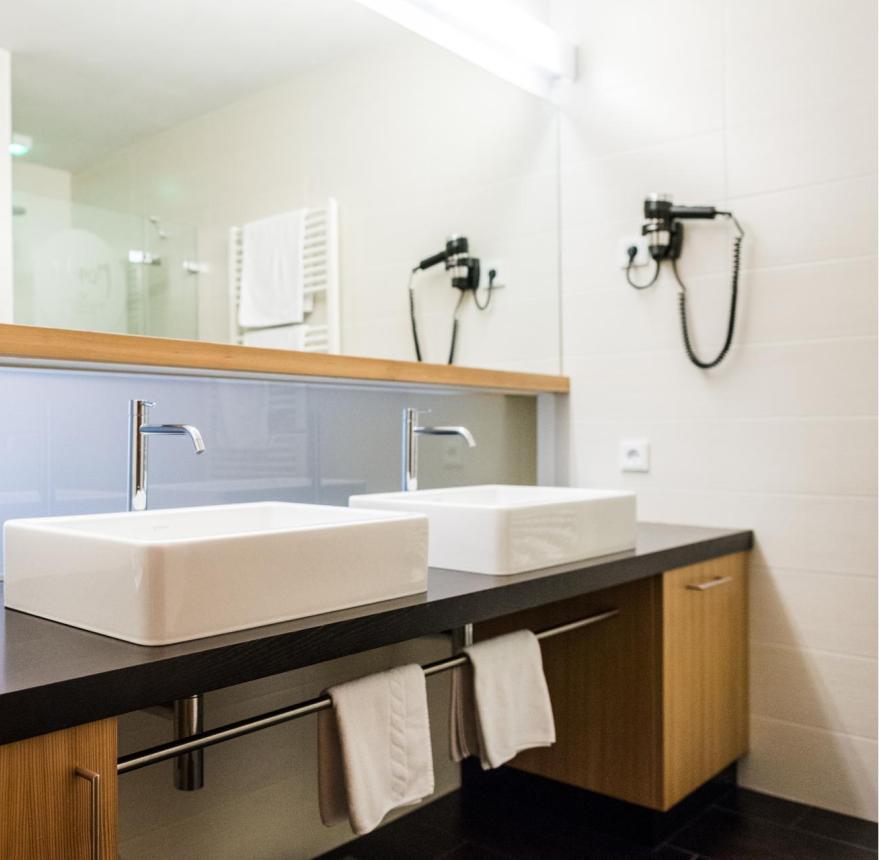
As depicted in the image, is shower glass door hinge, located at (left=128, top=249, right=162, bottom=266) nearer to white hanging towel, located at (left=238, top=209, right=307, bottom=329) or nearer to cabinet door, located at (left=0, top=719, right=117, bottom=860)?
white hanging towel, located at (left=238, top=209, right=307, bottom=329)

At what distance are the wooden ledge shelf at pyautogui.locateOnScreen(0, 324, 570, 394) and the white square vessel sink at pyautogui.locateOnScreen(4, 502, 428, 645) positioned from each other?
0.91ft

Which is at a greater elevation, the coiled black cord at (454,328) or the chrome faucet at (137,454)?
the coiled black cord at (454,328)

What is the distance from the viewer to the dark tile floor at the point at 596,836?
2.11 meters

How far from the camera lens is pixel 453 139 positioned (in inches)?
102

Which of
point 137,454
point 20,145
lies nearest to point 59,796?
point 137,454

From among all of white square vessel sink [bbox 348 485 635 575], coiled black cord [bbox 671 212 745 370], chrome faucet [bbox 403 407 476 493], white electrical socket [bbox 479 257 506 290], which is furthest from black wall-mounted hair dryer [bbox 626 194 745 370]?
chrome faucet [bbox 403 407 476 493]

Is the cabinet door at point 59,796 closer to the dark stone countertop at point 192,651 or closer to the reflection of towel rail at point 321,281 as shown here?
the dark stone countertop at point 192,651

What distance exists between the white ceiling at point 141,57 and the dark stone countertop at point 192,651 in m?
0.98

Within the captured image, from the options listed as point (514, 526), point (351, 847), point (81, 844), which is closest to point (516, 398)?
point (514, 526)

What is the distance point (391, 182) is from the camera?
2.42 metres

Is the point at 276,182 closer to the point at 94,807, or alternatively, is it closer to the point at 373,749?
the point at 373,749

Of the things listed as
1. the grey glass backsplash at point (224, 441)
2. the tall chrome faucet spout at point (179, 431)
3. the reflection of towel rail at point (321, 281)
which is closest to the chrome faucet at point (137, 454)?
the tall chrome faucet spout at point (179, 431)

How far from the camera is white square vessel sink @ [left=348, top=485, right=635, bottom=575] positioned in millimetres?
1692

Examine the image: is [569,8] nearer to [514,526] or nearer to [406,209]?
[406,209]
